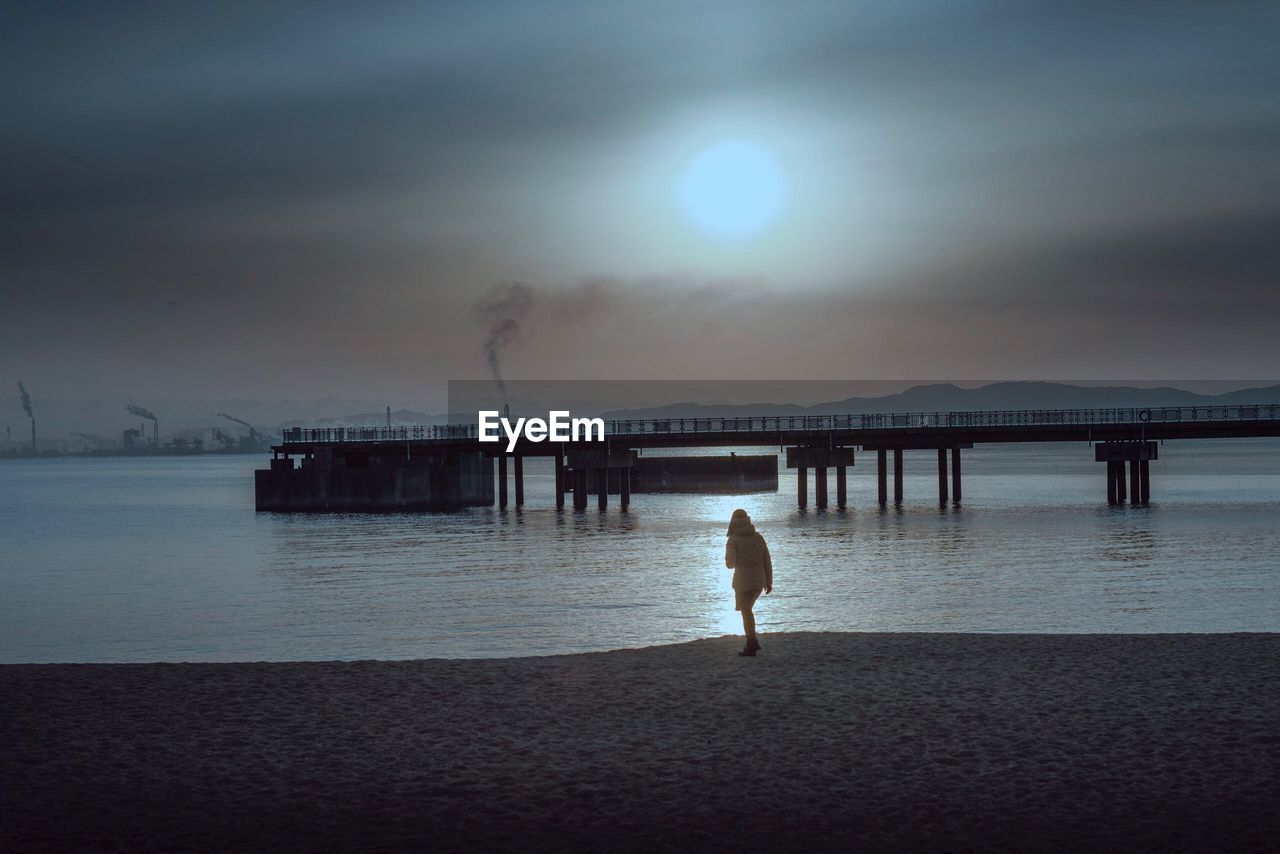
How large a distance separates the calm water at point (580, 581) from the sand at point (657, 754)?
814 centimetres

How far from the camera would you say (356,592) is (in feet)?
117

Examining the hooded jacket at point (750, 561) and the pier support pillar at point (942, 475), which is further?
the pier support pillar at point (942, 475)

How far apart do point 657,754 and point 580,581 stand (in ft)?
87.4

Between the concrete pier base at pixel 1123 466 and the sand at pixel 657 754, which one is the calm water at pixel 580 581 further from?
the sand at pixel 657 754

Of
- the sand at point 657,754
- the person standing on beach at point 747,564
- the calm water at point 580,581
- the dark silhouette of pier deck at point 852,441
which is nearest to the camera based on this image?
the sand at point 657,754

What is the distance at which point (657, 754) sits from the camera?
11242mm

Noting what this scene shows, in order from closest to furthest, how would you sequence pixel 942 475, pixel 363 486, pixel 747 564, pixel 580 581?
pixel 747 564 → pixel 580 581 → pixel 363 486 → pixel 942 475

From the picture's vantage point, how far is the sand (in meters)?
8.92

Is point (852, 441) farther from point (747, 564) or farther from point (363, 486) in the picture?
point (747, 564)

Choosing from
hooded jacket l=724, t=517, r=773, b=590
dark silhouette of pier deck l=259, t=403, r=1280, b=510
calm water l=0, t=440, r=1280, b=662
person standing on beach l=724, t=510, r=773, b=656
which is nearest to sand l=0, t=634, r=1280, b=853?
person standing on beach l=724, t=510, r=773, b=656

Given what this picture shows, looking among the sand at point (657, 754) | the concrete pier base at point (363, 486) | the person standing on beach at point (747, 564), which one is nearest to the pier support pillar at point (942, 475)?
the concrete pier base at point (363, 486)

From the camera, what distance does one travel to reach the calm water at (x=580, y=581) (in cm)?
2606

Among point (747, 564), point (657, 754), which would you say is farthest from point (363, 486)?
point (657, 754)

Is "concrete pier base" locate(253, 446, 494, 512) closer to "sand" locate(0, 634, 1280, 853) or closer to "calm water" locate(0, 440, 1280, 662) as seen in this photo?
"calm water" locate(0, 440, 1280, 662)
